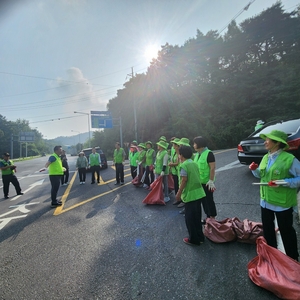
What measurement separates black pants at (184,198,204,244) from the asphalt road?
13 centimetres

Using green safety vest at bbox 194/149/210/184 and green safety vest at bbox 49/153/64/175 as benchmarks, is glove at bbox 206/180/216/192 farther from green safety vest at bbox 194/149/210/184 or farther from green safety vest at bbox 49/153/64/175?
green safety vest at bbox 49/153/64/175

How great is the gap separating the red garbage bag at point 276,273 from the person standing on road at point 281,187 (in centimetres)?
34

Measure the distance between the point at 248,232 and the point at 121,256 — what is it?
78.2 inches

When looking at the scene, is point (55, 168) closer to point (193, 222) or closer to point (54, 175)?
point (54, 175)

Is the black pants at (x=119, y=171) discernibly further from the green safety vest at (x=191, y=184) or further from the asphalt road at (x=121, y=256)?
the green safety vest at (x=191, y=184)

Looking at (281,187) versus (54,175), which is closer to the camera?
(281,187)

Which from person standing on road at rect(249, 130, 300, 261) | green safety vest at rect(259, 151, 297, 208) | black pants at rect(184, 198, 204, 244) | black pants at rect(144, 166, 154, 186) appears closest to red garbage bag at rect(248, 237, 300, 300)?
person standing on road at rect(249, 130, 300, 261)

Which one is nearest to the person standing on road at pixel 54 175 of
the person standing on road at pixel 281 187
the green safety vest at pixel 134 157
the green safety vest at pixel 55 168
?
the green safety vest at pixel 55 168

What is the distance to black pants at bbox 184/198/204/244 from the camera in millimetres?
2945

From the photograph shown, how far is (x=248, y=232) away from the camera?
2.80m

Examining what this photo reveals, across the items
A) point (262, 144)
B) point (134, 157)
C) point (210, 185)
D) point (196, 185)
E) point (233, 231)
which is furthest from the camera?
point (134, 157)

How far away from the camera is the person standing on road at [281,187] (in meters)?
2.09

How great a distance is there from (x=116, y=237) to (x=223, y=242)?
6.20ft

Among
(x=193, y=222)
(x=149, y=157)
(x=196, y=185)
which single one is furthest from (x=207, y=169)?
(x=149, y=157)
